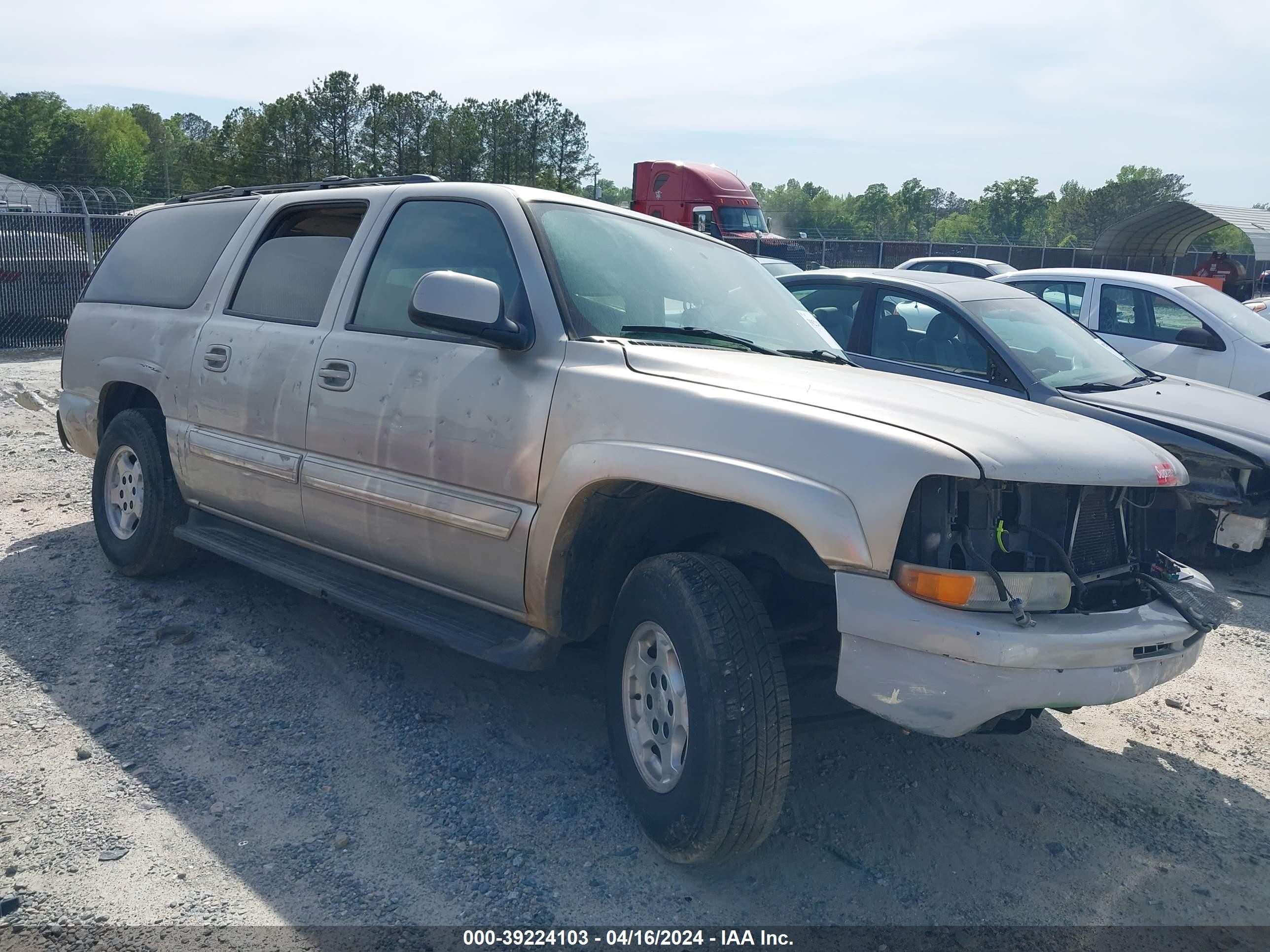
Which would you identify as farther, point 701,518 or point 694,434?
point 701,518

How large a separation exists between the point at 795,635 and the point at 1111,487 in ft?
3.47

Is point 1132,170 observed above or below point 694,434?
above

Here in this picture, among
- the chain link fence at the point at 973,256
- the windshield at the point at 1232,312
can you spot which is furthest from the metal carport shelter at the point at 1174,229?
the windshield at the point at 1232,312

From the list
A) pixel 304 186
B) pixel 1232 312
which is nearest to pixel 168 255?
pixel 304 186

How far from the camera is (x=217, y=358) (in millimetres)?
4621

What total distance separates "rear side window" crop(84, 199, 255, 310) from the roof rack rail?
4.1 inches

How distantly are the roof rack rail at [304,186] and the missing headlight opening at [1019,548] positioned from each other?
2.60 meters

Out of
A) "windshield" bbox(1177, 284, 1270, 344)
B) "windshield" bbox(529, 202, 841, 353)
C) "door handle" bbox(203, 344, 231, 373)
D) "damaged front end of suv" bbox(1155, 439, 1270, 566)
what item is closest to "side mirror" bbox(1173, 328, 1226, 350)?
"windshield" bbox(1177, 284, 1270, 344)

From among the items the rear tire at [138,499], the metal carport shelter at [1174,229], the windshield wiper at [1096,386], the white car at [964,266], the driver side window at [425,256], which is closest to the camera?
the driver side window at [425,256]

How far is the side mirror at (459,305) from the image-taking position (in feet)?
10.9

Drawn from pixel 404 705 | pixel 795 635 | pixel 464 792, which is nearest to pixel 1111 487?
pixel 795 635

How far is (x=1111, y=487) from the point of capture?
10.1 ft

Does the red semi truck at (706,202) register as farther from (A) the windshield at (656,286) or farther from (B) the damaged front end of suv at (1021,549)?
(B) the damaged front end of suv at (1021,549)

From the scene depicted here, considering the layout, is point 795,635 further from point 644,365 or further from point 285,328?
point 285,328
